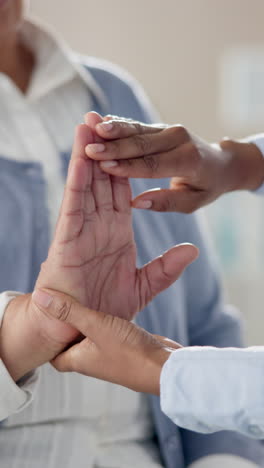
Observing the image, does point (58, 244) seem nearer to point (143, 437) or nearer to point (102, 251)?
point (102, 251)

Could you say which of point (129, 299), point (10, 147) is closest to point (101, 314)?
point (129, 299)

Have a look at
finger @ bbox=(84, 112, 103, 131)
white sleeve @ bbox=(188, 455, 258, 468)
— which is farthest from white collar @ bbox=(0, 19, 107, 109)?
white sleeve @ bbox=(188, 455, 258, 468)

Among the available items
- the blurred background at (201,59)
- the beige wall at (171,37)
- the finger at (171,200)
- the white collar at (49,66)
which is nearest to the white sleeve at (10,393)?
the finger at (171,200)

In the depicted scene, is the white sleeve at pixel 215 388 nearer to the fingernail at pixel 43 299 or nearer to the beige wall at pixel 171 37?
the fingernail at pixel 43 299

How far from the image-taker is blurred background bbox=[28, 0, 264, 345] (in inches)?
116

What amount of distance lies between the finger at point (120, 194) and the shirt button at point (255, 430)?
30cm

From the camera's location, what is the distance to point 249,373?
2.18 feet

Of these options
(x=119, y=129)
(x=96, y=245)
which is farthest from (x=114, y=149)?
(x=96, y=245)

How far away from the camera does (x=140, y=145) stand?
76cm

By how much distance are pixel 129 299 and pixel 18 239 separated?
0.25 meters

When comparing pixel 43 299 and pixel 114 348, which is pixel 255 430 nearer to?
pixel 114 348

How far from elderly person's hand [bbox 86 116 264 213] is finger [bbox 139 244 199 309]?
2.6 inches

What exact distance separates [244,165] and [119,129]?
0.27 m

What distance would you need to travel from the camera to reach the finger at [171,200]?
82cm
